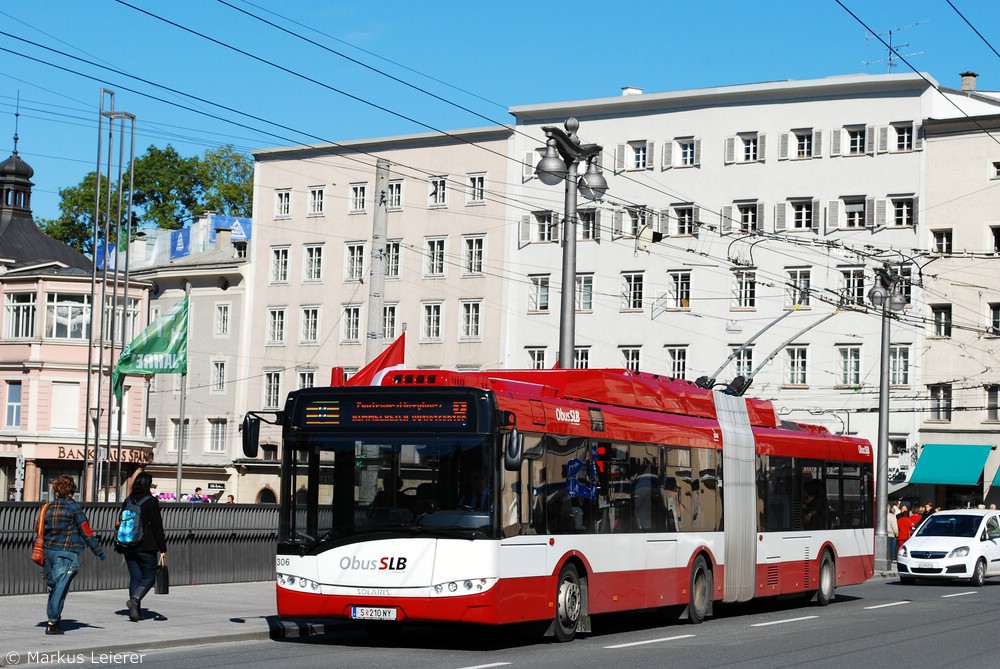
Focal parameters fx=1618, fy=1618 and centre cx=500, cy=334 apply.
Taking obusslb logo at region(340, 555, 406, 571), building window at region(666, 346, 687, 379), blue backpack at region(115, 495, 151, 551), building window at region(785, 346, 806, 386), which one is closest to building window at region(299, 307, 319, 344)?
building window at region(666, 346, 687, 379)

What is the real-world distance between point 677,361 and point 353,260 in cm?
1779

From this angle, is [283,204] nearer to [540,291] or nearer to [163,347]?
[540,291]

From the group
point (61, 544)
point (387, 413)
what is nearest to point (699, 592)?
point (387, 413)

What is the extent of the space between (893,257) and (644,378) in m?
45.2

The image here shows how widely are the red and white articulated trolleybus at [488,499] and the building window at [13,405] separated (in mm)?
45849

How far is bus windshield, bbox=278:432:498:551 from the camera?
655 inches

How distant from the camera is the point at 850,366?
65.9m

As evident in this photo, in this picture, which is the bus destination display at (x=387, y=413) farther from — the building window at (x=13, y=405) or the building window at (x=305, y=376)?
the building window at (x=305, y=376)

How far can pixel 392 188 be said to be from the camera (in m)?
80.2

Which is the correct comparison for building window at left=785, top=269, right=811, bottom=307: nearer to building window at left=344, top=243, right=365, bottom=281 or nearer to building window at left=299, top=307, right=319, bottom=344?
building window at left=344, top=243, right=365, bottom=281

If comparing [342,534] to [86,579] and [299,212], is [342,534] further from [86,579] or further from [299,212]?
[299,212]

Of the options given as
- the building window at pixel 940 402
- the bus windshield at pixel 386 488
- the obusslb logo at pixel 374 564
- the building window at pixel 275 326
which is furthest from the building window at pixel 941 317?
the obusslb logo at pixel 374 564

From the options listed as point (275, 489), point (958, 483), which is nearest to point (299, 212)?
point (275, 489)

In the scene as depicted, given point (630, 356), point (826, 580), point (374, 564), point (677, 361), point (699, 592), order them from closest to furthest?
1. point (374, 564)
2. point (699, 592)
3. point (826, 580)
4. point (677, 361)
5. point (630, 356)
